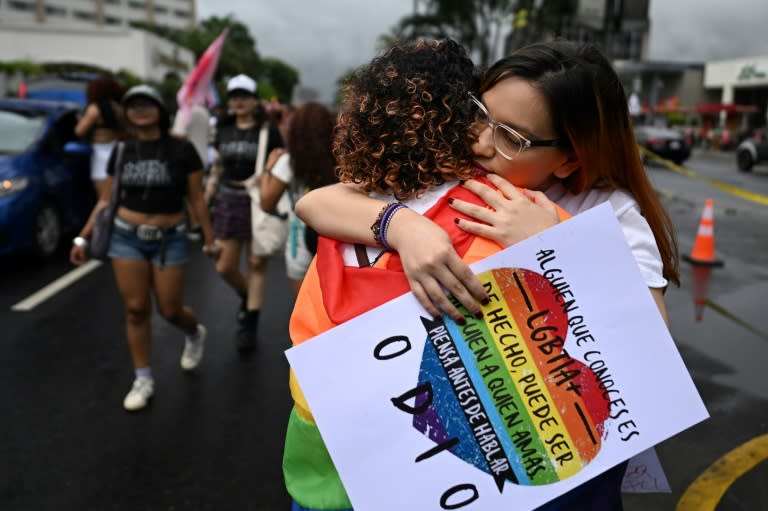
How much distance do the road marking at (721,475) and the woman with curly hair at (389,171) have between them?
7.29ft

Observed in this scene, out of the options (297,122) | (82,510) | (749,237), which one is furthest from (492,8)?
(82,510)

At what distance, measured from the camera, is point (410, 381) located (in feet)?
3.65

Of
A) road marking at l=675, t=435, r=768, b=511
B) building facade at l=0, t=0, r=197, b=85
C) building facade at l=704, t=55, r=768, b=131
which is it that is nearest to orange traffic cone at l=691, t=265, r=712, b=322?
road marking at l=675, t=435, r=768, b=511

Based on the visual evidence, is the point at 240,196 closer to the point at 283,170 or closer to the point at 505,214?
the point at 283,170

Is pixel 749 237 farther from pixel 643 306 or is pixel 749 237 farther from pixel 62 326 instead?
pixel 643 306

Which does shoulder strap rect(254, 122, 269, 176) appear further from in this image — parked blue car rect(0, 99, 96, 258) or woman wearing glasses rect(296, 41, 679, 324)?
woman wearing glasses rect(296, 41, 679, 324)

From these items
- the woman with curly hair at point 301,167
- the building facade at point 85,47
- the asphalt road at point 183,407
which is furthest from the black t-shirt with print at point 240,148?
the building facade at point 85,47

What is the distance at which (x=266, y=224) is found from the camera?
4438 millimetres

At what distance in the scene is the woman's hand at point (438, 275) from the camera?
110 cm

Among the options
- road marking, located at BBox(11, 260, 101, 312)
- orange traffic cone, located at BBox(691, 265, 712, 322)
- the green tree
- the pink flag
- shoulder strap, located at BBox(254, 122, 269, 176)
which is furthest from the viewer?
the green tree

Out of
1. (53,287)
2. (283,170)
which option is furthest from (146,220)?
(53,287)

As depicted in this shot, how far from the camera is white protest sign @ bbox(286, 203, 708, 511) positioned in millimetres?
1110

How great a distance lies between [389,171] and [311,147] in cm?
278

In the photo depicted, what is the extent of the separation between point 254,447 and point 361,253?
7.74 ft
